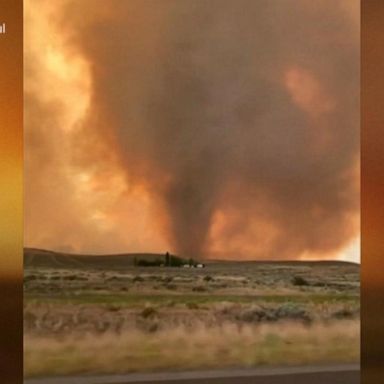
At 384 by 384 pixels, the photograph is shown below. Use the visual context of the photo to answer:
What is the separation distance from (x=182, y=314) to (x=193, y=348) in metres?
0.10

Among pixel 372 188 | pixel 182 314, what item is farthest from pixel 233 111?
pixel 182 314

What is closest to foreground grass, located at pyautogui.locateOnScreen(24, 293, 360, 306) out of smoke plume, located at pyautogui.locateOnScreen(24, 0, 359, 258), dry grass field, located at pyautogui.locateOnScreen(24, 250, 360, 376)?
dry grass field, located at pyautogui.locateOnScreen(24, 250, 360, 376)

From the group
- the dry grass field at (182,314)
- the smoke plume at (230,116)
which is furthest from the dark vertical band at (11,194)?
the smoke plume at (230,116)

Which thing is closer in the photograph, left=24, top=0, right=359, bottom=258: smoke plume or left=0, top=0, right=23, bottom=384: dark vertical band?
left=0, top=0, right=23, bottom=384: dark vertical band

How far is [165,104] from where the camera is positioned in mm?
2221

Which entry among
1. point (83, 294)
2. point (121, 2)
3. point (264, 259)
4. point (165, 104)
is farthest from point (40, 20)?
point (264, 259)

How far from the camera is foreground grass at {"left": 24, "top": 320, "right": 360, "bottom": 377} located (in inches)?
84.7

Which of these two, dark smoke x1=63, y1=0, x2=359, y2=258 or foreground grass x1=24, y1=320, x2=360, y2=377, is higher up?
dark smoke x1=63, y1=0, x2=359, y2=258

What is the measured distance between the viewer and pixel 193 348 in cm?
221

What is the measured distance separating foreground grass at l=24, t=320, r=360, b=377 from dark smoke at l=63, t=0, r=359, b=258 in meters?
0.23

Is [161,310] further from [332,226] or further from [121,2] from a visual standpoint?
[121,2]

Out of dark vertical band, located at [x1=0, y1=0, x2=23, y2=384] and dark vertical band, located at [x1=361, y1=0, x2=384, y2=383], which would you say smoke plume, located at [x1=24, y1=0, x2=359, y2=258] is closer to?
dark vertical band, located at [x1=361, y1=0, x2=384, y2=383]

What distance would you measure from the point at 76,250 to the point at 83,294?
123 millimetres

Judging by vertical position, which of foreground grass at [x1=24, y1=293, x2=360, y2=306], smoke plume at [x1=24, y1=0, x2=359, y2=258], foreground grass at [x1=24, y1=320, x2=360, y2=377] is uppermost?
smoke plume at [x1=24, y1=0, x2=359, y2=258]
